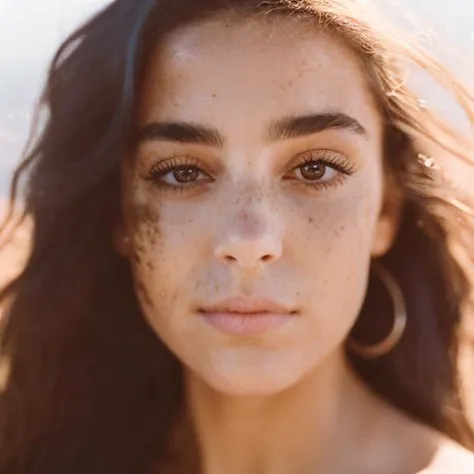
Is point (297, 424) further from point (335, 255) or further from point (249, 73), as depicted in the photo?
point (249, 73)

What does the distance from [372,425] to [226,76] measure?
52cm

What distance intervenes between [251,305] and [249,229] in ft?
0.32

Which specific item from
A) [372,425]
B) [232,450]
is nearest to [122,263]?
[232,450]

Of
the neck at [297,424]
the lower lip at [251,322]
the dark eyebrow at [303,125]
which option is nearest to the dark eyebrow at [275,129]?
the dark eyebrow at [303,125]

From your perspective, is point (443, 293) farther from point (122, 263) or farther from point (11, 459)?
point (11, 459)

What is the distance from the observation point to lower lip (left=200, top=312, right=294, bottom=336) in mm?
1367

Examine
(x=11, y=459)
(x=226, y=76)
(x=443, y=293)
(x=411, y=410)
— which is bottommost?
(x=11, y=459)

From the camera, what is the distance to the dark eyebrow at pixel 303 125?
137 cm

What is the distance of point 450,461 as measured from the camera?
56.1 inches

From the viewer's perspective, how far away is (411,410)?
5.28 ft

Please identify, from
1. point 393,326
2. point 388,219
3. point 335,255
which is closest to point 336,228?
point 335,255

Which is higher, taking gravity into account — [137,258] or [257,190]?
[257,190]

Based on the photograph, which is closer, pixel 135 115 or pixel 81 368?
pixel 135 115

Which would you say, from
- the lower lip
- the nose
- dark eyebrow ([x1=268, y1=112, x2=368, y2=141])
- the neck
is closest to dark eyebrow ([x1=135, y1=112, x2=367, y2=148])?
dark eyebrow ([x1=268, y1=112, x2=368, y2=141])
